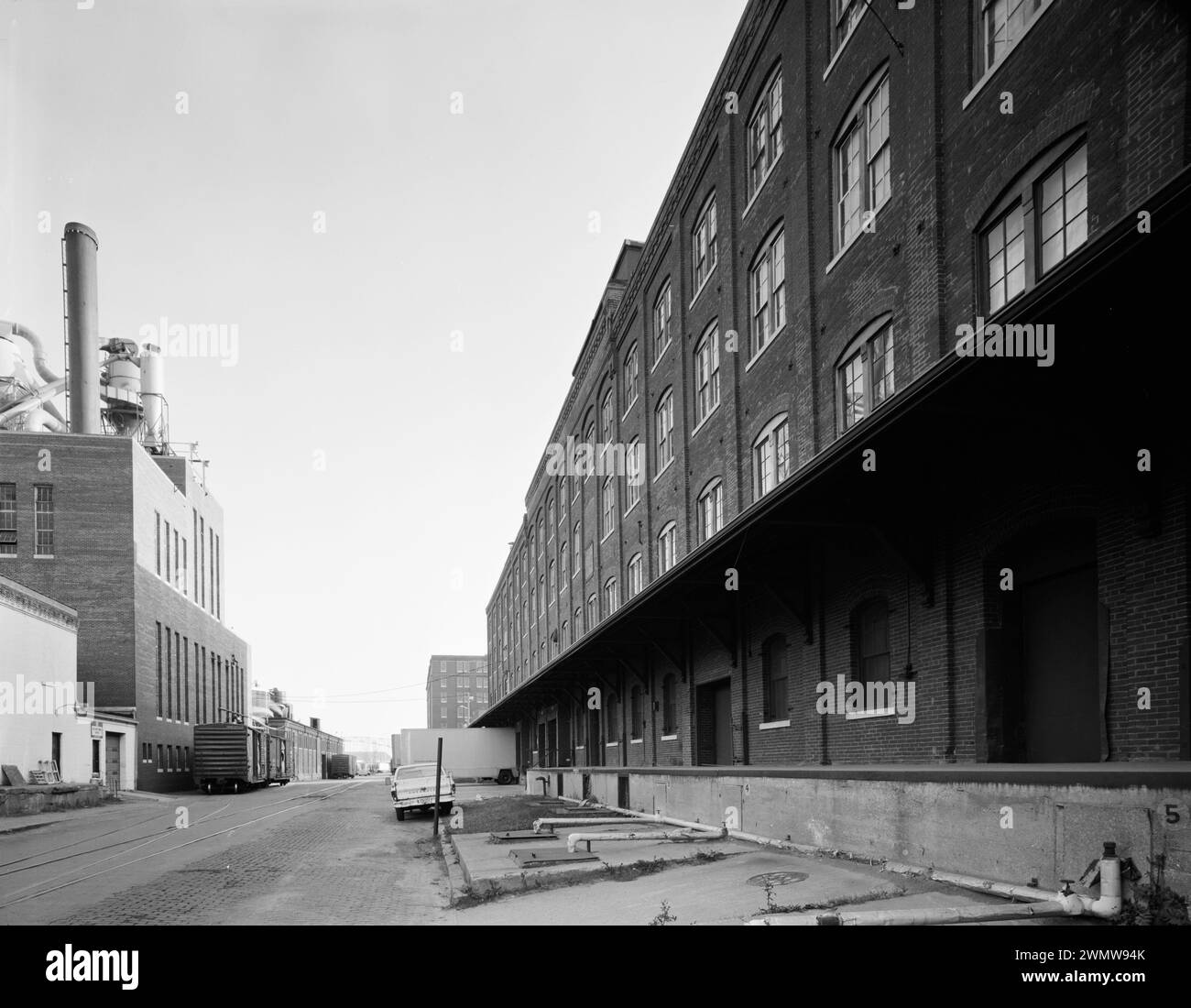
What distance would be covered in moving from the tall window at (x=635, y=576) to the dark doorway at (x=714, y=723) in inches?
281

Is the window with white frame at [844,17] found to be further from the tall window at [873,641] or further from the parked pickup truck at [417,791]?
the parked pickup truck at [417,791]

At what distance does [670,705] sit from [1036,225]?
16.8m

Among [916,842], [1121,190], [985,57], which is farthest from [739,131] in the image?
[916,842]

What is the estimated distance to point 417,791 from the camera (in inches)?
990

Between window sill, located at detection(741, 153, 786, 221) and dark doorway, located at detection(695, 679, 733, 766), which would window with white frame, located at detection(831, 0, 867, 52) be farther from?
dark doorway, located at detection(695, 679, 733, 766)

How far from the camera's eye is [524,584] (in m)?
58.2

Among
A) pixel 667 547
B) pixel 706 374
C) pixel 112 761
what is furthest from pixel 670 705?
pixel 112 761

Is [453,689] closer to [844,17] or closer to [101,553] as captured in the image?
[101,553]

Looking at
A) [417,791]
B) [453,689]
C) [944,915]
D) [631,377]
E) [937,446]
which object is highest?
[631,377]

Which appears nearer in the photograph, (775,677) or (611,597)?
(775,677)

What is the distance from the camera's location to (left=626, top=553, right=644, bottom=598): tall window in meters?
29.3

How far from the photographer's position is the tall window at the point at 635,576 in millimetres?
29344

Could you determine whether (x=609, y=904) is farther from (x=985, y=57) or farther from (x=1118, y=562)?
(x=985, y=57)
